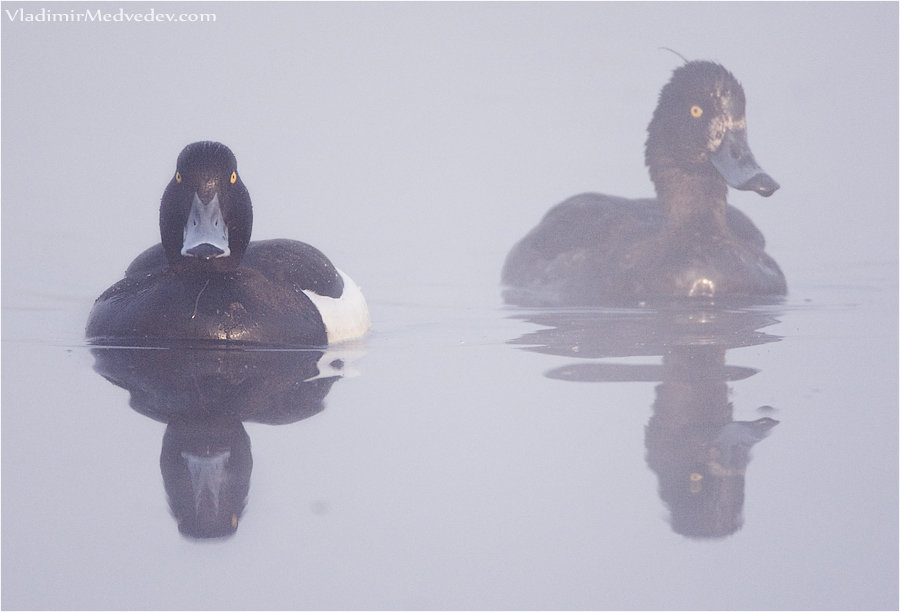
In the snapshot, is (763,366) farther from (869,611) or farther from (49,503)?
(49,503)

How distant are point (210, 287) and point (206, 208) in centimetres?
37

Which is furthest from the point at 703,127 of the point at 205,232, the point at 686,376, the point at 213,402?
the point at 213,402

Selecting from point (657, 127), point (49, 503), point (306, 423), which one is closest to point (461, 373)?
point (306, 423)

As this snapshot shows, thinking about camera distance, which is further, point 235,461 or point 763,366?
point 763,366

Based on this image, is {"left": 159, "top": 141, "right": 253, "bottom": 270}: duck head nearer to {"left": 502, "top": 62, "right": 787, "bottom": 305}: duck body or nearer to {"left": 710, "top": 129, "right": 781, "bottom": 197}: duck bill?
{"left": 502, "top": 62, "right": 787, "bottom": 305}: duck body

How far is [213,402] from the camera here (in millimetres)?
4285

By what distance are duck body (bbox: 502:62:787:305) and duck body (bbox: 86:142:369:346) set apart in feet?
9.59

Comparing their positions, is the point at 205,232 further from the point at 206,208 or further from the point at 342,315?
the point at 342,315

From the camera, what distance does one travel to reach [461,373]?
5.12 meters

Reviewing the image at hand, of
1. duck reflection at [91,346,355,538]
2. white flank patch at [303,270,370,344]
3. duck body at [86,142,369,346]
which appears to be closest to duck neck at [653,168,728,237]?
white flank patch at [303,270,370,344]

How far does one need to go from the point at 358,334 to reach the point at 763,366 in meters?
2.20

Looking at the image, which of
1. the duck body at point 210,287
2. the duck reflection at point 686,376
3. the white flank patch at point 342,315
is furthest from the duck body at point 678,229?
the duck body at point 210,287

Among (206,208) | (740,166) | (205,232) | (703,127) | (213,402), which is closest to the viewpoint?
(213,402)

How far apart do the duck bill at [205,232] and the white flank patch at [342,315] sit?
664 millimetres
